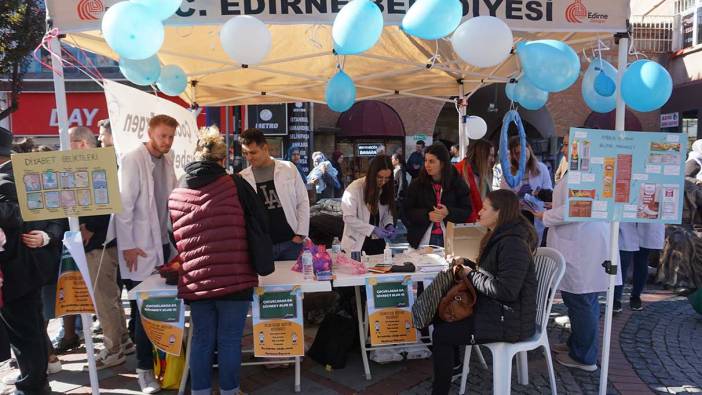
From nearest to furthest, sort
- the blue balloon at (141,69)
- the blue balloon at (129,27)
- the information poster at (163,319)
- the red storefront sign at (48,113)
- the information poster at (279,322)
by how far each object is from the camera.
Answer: the blue balloon at (129,27) < the information poster at (163,319) < the information poster at (279,322) < the blue balloon at (141,69) < the red storefront sign at (48,113)

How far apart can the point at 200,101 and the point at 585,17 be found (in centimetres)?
423

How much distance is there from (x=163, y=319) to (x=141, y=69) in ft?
6.59

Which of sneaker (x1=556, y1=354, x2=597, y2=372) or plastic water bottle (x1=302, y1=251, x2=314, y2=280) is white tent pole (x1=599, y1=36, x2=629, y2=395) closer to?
sneaker (x1=556, y1=354, x2=597, y2=372)

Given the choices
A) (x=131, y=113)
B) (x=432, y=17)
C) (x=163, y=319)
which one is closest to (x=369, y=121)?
(x=131, y=113)

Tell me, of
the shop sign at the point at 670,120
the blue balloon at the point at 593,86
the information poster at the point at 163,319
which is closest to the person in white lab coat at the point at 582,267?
the blue balloon at the point at 593,86

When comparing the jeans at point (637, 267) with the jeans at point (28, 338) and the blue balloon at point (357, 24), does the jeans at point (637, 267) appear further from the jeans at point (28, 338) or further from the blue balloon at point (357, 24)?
the jeans at point (28, 338)

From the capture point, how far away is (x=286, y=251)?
402 centimetres

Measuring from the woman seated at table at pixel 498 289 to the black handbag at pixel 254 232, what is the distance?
1.11 m

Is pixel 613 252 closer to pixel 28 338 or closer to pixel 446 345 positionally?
pixel 446 345

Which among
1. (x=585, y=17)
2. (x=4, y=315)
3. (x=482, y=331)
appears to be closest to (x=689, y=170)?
(x=585, y=17)

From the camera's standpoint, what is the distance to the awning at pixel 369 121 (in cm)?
1422

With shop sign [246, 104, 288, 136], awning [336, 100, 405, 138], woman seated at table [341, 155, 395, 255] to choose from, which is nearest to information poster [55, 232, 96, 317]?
woman seated at table [341, 155, 395, 255]

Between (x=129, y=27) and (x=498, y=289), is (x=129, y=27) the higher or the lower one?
the higher one

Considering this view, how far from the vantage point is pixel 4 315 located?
2863 mm
